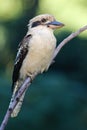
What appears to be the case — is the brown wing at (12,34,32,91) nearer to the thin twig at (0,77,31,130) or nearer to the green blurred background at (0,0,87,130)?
the thin twig at (0,77,31,130)

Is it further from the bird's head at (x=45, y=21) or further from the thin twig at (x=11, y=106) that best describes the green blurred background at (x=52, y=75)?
the thin twig at (x=11, y=106)

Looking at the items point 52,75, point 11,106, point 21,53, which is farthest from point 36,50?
point 52,75

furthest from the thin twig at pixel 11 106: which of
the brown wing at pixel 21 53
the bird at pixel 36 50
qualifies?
the brown wing at pixel 21 53

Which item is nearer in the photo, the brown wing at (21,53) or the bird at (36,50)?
the bird at (36,50)

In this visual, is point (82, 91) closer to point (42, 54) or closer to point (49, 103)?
point (49, 103)

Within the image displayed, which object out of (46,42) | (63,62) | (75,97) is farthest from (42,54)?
(63,62)
